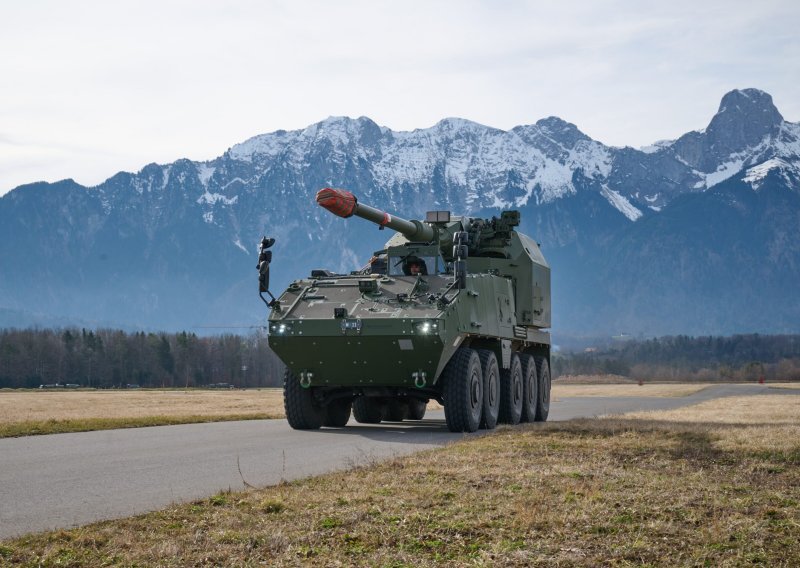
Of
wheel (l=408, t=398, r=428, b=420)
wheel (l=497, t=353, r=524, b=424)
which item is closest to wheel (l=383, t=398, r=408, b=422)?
wheel (l=408, t=398, r=428, b=420)

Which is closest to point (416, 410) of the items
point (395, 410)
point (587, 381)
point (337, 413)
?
point (395, 410)

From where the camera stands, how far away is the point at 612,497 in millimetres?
11516

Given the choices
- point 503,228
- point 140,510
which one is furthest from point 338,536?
point 503,228

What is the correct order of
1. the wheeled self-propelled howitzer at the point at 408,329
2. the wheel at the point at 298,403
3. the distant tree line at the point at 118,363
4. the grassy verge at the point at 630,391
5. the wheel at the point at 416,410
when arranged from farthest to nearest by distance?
1. the distant tree line at the point at 118,363
2. the grassy verge at the point at 630,391
3. the wheel at the point at 416,410
4. the wheel at the point at 298,403
5. the wheeled self-propelled howitzer at the point at 408,329

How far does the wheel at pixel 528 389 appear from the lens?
2791 centimetres

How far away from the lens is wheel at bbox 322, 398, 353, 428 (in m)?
25.1

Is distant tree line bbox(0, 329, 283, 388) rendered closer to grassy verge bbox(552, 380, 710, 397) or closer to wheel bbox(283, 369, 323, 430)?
grassy verge bbox(552, 380, 710, 397)

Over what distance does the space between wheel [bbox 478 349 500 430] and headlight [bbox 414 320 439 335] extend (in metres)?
2.91

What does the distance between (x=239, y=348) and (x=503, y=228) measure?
162 metres

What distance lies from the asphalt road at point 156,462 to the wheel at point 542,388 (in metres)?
4.72

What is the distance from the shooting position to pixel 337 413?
83.0 ft

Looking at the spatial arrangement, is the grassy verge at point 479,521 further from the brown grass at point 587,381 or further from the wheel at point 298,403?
the brown grass at point 587,381

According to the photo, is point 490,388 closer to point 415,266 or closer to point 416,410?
point 415,266

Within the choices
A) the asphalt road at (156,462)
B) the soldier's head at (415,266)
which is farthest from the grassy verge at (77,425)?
the soldier's head at (415,266)
